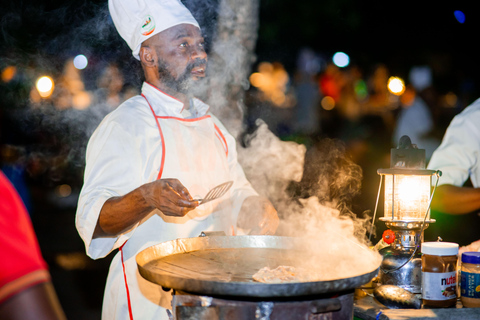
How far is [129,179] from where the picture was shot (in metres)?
2.59

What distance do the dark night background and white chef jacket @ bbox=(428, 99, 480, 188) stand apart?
2.50ft

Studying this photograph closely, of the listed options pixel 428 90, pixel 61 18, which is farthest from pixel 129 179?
pixel 428 90

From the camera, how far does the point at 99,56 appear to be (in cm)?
780

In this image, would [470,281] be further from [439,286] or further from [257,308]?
[257,308]

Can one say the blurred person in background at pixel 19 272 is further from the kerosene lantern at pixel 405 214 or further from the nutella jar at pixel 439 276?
the kerosene lantern at pixel 405 214

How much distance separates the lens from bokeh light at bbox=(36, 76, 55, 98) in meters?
8.94

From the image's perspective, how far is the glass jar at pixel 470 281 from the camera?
2332 mm

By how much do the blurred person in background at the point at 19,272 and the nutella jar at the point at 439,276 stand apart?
6.23 feet

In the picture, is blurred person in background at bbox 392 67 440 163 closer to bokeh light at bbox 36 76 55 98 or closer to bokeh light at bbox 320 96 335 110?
bokeh light at bbox 320 96 335 110

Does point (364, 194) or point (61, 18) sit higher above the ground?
point (61, 18)

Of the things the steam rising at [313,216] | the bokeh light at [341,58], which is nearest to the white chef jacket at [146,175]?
the steam rising at [313,216]

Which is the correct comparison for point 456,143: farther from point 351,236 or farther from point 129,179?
point 129,179

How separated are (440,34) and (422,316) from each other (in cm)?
711

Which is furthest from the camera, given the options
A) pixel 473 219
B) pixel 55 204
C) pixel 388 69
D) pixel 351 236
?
pixel 55 204
